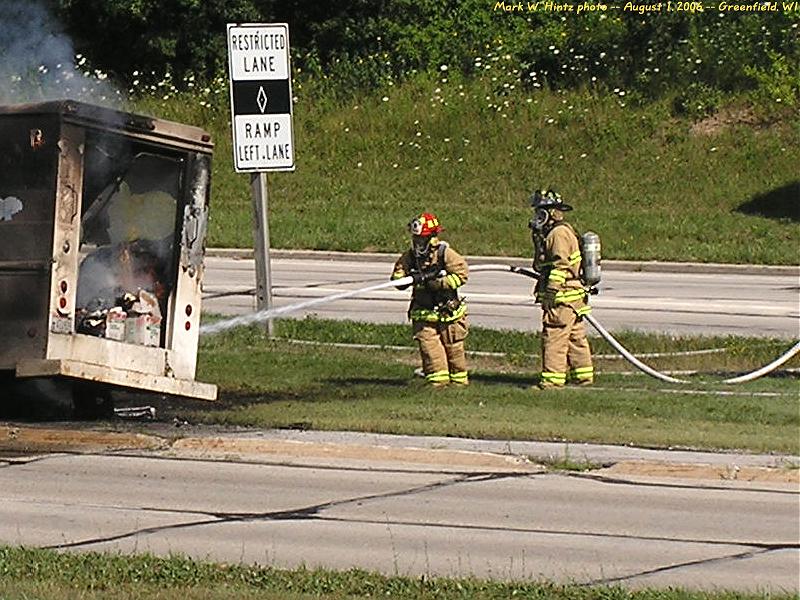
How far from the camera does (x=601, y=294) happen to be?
24.5 meters

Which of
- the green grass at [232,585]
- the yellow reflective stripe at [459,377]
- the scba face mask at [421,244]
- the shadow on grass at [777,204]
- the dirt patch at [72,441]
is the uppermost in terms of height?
the shadow on grass at [777,204]

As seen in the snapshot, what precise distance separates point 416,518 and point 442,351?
6.17m

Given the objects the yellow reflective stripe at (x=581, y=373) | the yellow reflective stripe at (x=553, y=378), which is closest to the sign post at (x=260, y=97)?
the yellow reflective stripe at (x=581, y=373)

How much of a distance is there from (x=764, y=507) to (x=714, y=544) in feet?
4.04

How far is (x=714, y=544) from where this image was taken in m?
10.2

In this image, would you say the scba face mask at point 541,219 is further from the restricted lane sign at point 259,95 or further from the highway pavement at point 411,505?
the highway pavement at point 411,505

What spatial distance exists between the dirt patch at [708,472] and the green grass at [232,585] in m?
3.45

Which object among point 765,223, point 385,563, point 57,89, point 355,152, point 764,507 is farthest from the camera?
point 355,152

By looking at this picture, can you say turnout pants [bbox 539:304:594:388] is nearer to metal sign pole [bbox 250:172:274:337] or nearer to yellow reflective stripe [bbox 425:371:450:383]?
yellow reflective stripe [bbox 425:371:450:383]

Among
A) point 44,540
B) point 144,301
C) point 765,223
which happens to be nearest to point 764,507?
point 44,540

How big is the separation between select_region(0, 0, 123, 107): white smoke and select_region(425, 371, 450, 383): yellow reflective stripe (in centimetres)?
414

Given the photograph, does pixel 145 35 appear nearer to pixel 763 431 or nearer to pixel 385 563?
pixel 763 431

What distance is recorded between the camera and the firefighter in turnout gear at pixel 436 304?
16797 mm

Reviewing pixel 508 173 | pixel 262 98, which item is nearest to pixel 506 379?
pixel 262 98
